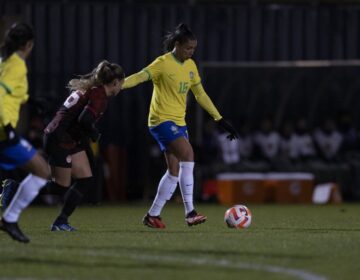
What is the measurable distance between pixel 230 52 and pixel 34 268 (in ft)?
52.3

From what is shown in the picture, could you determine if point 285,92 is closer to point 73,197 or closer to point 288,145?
point 288,145

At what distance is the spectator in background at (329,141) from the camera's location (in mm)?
23219

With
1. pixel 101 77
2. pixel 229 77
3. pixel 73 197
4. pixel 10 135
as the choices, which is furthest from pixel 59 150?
pixel 229 77

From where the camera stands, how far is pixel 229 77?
2377 centimetres

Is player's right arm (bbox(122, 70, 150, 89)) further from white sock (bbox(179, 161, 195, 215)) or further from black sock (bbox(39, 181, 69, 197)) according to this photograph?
black sock (bbox(39, 181, 69, 197))

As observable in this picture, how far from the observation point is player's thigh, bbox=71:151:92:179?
1197cm

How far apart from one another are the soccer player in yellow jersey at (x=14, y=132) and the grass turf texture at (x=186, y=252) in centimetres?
39

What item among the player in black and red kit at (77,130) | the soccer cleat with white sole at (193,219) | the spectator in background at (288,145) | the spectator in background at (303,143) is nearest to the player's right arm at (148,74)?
the player in black and red kit at (77,130)

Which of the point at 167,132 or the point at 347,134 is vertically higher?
the point at 167,132

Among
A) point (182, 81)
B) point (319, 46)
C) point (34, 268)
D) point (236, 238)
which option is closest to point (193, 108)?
point (319, 46)

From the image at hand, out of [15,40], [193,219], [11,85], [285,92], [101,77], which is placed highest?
[15,40]

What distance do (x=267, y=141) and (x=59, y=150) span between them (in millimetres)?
11491

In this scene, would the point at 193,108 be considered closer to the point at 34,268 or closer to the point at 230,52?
the point at 230,52

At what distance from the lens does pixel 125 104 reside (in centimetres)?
2334
